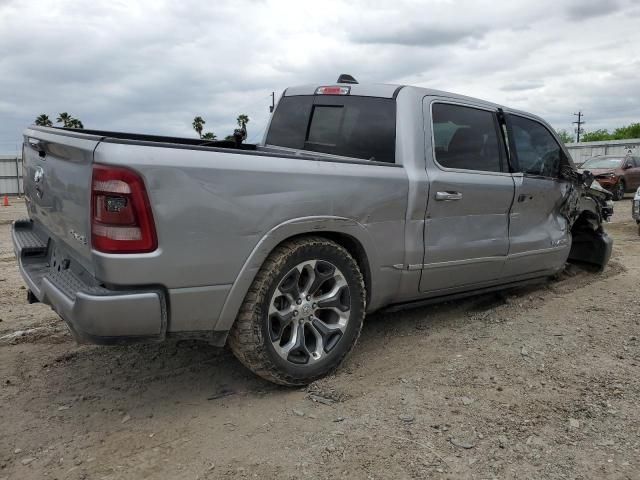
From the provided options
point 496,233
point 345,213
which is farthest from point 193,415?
point 496,233

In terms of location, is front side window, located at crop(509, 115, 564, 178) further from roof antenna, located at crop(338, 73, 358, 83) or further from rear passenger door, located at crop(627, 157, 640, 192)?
rear passenger door, located at crop(627, 157, 640, 192)

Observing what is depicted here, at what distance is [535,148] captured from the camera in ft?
16.6

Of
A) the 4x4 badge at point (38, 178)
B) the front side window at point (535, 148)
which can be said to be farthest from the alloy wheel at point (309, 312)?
the front side window at point (535, 148)

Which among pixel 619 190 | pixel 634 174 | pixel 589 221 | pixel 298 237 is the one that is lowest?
pixel 619 190

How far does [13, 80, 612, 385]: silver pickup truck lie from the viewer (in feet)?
8.82

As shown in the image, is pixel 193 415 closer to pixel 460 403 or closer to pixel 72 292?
pixel 72 292

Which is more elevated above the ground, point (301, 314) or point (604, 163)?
point (604, 163)

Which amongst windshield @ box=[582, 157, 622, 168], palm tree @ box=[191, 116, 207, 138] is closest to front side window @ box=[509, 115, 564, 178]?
windshield @ box=[582, 157, 622, 168]

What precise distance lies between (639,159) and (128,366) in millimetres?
19673

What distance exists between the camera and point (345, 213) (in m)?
3.39

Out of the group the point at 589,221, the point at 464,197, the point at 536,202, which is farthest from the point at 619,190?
the point at 464,197

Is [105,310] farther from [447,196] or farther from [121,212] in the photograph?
[447,196]

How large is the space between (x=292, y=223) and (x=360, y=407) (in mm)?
1069

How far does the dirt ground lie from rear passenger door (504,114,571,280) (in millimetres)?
566
